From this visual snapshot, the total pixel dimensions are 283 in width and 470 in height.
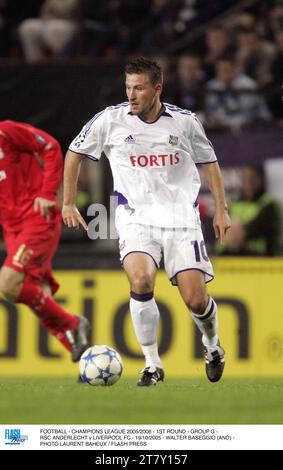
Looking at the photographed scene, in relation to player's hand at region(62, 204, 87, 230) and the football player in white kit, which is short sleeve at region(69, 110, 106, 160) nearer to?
the football player in white kit

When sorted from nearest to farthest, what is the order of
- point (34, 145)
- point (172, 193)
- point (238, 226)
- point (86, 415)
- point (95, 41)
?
1. point (86, 415)
2. point (172, 193)
3. point (34, 145)
4. point (238, 226)
5. point (95, 41)

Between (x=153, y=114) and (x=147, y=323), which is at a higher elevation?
(x=153, y=114)

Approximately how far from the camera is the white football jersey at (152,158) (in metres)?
7.65

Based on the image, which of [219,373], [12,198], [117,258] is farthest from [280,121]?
[219,373]

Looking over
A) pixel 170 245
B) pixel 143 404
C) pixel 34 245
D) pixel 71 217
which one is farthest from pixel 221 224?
pixel 34 245

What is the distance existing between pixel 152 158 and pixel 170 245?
1.82ft

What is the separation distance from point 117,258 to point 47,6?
355 cm

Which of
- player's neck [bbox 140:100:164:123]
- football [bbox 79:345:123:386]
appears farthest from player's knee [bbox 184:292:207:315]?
player's neck [bbox 140:100:164:123]

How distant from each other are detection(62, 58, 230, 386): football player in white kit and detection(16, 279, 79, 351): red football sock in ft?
4.78

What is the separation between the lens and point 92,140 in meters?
7.72

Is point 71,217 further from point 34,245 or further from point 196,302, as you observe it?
point 34,245

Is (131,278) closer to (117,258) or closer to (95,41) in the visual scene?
(117,258)

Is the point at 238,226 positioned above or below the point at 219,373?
above

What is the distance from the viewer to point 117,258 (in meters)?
11.6
